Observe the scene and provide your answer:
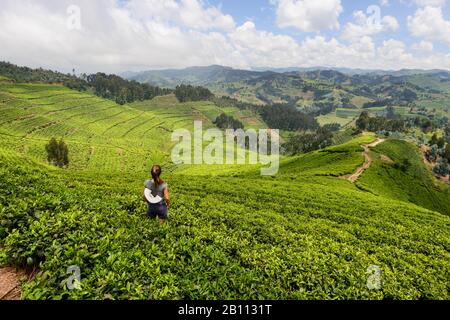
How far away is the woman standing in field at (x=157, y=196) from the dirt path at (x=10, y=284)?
6.07 m

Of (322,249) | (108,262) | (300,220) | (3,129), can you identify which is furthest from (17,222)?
(3,129)

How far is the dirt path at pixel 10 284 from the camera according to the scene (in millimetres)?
9344

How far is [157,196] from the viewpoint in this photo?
49.3 ft

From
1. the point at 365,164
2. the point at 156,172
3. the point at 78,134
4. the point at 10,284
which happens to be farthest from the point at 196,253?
the point at 78,134

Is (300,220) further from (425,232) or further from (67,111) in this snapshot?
(67,111)

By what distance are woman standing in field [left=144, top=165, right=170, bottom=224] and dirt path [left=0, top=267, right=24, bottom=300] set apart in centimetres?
607

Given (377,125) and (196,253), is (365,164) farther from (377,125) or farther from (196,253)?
(377,125)

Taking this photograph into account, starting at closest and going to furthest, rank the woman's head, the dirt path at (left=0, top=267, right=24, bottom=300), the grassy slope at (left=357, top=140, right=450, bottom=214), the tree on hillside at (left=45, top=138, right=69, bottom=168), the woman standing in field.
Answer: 1. the dirt path at (left=0, top=267, right=24, bottom=300)
2. the woman's head
3. the woman standing in field
4. the grassy slope at (left=357, top=140, right=450, bottom=214)
5. the tree on hillside at (left=45, top=138, right=69, bottom=168)

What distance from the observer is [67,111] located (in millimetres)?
189250

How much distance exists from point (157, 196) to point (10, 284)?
675cm

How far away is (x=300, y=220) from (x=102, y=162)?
374 ft

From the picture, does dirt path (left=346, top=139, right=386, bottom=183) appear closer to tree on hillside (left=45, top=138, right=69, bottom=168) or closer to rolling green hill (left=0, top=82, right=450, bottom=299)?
rolling green hill (left=0, top=82, right=450, bottom=299)

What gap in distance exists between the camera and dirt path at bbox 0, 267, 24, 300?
9.34 m

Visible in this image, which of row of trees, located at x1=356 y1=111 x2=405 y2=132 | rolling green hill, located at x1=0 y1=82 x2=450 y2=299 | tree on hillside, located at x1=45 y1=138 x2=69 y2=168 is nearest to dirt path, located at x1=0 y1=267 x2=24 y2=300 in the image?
rolling green hill, located at x1=0 y1=82 x2=450 y2=299
